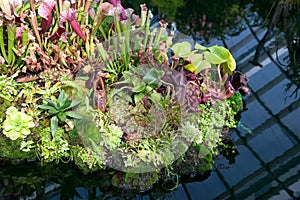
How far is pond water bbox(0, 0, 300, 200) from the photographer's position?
228 cm

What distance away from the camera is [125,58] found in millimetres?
2434

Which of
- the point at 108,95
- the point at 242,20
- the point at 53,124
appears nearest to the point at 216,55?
the point at 108,95

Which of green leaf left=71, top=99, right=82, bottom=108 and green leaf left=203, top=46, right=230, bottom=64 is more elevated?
green leaf left=203, top=46, right=230, bottom=64

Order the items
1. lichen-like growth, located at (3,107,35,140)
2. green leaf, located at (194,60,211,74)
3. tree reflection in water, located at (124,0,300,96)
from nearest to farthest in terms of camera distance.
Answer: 1. lichen-like growth, located at (3,107,35,140)
2. green leaf, located at (194,60,211,74)
3. tree reflection in water, located at (124,0,300,96)

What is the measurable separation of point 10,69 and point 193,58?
92 cm

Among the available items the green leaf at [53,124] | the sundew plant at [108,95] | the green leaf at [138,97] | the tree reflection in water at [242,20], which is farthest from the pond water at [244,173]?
the tree reflection in water at [242,20]

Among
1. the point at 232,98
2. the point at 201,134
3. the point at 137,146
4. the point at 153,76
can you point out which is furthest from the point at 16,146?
the point at 232,98

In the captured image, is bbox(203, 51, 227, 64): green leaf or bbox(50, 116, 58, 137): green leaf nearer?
bbox(50, 116, 58, 137): green leaf

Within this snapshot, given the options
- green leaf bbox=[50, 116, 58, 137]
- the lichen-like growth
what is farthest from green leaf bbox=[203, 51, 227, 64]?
the lichen-like growth

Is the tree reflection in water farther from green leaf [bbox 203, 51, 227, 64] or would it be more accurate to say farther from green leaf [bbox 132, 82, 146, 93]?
green leaf [bbox 132, 82, 146, 93]

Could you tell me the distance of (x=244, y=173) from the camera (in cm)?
238

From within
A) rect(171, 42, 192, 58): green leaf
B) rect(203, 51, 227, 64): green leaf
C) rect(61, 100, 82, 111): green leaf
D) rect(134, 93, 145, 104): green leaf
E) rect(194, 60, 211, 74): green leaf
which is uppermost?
rect(171, 42, 192, 58): green leaf

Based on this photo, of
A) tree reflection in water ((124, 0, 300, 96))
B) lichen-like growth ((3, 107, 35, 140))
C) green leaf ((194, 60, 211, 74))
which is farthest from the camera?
tree reflection in water ((124, 0, 300, 96))

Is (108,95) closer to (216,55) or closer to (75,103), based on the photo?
(75,103)
